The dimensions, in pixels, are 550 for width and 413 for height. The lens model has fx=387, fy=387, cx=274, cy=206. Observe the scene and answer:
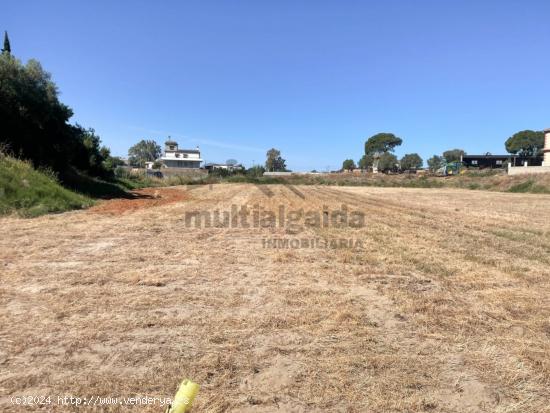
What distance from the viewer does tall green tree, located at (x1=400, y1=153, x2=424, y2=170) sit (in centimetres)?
10450

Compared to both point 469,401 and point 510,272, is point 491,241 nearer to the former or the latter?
point 510,272

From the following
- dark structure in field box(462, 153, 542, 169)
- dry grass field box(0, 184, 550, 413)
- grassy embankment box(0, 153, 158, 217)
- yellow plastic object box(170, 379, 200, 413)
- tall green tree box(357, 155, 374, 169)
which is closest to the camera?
yellow plastic object box(170, 379, 200, 413)

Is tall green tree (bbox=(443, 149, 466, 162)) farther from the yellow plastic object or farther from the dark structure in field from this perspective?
the yellow plastic object

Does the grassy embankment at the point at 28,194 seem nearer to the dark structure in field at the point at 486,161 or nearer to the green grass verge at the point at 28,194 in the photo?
the green grass verge at the point at 28,194

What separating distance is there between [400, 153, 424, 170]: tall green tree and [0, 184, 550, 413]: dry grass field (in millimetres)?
102664

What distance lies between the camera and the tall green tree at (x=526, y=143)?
299 feet

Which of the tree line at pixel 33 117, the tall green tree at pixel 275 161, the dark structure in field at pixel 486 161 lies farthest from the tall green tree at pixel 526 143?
the tree line at pixel 33 117

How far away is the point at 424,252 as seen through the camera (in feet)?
23.4

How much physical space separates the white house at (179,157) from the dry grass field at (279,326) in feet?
296

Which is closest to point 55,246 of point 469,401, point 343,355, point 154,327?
point 154,327

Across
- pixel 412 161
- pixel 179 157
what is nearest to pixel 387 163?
pixel 412 161

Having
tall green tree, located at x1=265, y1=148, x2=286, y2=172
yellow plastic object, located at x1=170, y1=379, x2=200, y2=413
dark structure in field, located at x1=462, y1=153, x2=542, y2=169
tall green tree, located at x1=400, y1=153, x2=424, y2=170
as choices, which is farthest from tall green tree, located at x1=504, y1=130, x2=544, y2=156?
yellow plastic object, located at x1=170, y1=379, x2=200, y2=413

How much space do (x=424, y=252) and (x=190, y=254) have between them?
A: 167 inches

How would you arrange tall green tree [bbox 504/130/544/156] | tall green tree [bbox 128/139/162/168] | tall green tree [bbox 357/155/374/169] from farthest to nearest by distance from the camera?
1. tall green tree [bbox 128/139/162/168]
2. tall green tree [bbox 357/155/374/169]
3. tall green tree [bbox 504/130/544/156]
